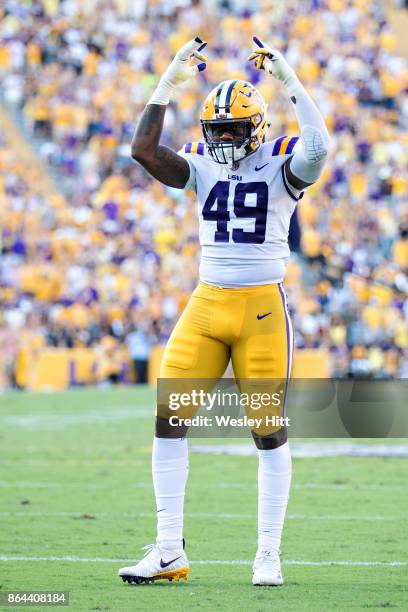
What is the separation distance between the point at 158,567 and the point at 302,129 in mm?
1670

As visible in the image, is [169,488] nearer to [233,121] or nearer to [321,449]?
[233,121]

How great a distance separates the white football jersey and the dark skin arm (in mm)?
116

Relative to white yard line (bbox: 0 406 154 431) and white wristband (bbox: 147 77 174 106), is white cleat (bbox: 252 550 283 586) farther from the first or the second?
white yard line (bbox: 0 406 154 431)

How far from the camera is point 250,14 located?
20.9 metres

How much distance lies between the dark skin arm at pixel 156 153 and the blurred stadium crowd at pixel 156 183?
433 inches

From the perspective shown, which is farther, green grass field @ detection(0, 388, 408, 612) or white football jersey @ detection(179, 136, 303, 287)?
white football jersey @ detection(179, 136, 303, 287)

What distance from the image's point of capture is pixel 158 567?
455 cm

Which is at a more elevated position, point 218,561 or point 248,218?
point 248,218

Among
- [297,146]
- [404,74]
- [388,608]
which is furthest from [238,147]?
[404,74]

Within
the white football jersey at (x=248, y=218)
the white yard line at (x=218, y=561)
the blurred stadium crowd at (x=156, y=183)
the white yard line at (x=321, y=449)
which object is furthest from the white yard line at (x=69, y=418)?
the white football jersey at (x=248, y=218)

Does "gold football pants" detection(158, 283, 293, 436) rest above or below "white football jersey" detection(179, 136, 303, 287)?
below

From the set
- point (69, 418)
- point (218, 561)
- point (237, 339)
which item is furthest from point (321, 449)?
point (237, 339)

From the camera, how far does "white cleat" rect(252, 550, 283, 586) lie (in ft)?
14.6

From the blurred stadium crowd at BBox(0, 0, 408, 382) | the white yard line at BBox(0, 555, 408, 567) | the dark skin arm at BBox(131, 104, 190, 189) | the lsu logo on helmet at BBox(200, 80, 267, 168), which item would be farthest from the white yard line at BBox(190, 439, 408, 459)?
the blurred stadium crowd at BBox(0, 0, 408, 382)
